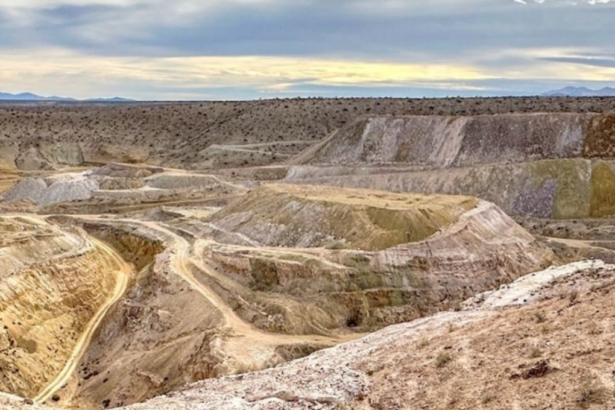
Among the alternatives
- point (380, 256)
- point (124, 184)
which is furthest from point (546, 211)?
point (124, 184)

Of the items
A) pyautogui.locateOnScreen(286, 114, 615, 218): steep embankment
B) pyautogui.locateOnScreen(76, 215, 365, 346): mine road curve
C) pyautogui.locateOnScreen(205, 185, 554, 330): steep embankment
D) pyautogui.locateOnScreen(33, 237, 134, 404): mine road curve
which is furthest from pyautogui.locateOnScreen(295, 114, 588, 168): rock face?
pyautogui.locateOnScreen(76, 215, 365, 346): mine road curve

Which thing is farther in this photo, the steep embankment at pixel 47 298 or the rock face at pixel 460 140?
the rock face at pixel 460 140

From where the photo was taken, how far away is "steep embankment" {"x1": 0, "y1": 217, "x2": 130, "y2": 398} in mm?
30781

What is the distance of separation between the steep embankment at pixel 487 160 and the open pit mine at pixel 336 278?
19cm

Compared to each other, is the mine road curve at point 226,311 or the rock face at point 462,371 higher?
the rock face at point 462,371

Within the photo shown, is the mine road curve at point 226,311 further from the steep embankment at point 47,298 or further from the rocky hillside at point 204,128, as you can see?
the rocky hillside at point 204,128

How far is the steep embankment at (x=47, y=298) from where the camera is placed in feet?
101

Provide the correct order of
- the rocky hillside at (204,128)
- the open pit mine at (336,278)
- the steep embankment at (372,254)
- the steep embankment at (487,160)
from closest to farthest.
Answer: the open pit mine at (336,278)
the steep embankment at (372,254)
the steep embankment at (487,160)
the rocky hillside at (204,128)

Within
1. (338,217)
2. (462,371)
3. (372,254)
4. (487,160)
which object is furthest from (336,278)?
(487,160)

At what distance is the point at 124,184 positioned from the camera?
229 ft

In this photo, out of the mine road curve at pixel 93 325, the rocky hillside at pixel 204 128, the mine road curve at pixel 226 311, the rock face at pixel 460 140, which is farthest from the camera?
the rocky hillside at pixel 204 128

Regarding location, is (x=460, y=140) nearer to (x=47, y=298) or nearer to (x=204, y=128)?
(x=47, y=298)

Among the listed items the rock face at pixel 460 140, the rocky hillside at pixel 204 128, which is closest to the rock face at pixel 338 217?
the rock face at pixel 460 140

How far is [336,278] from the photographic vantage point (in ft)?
115
